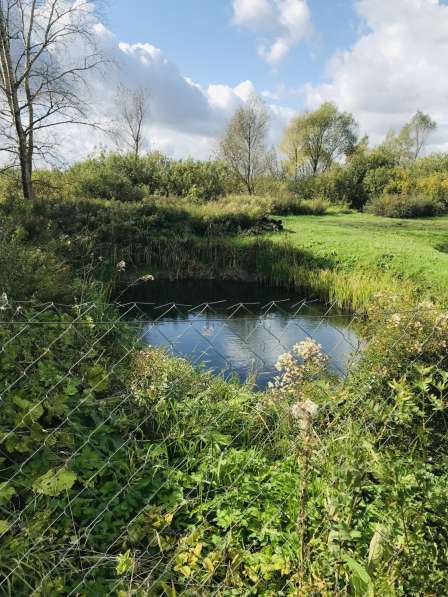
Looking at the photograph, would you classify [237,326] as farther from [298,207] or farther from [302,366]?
[298,207]

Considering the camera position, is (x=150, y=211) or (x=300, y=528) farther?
(x=150, y=211)

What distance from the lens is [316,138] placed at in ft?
117

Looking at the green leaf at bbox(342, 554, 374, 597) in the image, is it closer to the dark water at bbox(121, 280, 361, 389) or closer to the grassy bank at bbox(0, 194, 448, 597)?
the grassy bank at bbox(0, 194, 448, 597)

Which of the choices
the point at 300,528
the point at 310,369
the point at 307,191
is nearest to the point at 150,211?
the point at 310,369

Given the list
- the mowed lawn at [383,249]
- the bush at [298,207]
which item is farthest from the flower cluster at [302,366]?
the bush at [298,207]

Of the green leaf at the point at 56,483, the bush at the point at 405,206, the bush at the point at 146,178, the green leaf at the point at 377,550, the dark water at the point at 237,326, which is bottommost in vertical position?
the dark water at the point at 237,326

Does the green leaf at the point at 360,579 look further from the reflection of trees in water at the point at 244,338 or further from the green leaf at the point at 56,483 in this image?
the reflection of trees in water at the point at 244,338

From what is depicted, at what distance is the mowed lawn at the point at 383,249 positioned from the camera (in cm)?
1027

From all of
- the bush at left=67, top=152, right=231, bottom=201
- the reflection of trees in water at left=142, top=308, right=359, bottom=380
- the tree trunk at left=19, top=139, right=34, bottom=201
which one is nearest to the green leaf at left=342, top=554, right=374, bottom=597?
the reflection of trees in water at left=142, top=308, right=359, bottom=380

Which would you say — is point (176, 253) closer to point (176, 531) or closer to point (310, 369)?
point (310, 369)

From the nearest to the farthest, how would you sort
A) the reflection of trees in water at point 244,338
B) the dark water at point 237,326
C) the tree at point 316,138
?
the dark water at point 237,326
the reflection of trees in water at point 244,338
the tree at point 316,138

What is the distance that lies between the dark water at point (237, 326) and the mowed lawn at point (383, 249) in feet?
5.95

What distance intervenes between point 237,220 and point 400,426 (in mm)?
13770

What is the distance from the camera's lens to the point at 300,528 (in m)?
1.46
